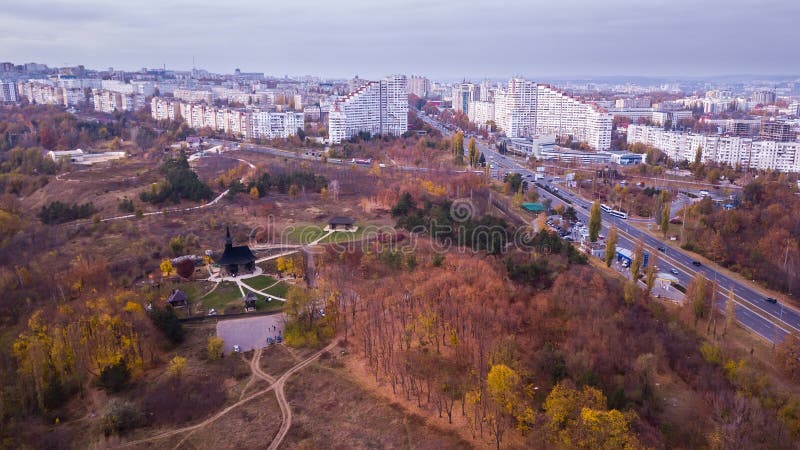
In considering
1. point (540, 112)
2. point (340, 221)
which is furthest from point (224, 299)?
point (540, 112)

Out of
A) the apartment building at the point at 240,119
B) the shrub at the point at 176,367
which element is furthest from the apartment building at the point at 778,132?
the shrub at the point at 176,367

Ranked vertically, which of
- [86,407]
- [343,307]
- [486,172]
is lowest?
[86,407]

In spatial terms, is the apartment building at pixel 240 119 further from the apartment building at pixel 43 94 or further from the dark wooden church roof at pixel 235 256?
the dark wooden church roof at pixel 235 256

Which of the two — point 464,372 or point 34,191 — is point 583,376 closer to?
point 464,372

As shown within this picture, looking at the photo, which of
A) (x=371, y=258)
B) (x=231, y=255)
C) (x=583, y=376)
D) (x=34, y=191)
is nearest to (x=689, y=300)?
(x=583, y=376)

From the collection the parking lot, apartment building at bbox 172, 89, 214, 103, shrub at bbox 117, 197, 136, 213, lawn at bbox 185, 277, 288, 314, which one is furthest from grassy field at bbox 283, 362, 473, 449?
apartment building at bbox 172, 89, 214, 103

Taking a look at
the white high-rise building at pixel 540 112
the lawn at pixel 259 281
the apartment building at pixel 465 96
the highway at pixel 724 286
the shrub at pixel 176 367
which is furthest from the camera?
the apartment building at pixel 465 96

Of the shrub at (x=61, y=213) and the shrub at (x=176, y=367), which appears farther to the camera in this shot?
the shrub at (x=61, y=213)
